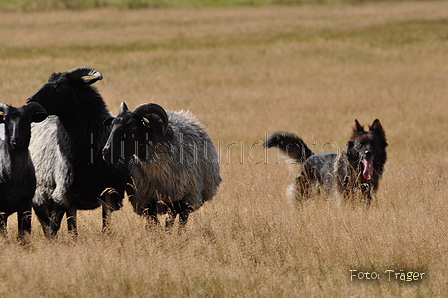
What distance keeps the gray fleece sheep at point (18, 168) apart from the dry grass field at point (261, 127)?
1.89 ft

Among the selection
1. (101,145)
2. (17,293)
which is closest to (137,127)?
(101,145)

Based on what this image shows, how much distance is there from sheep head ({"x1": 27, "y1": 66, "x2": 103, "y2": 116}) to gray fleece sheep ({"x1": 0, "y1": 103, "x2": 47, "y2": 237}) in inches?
26.4

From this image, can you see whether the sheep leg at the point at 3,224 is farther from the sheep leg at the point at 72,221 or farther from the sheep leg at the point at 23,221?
the sheep leg at the point at 72,221

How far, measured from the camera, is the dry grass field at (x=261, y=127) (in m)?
6.62

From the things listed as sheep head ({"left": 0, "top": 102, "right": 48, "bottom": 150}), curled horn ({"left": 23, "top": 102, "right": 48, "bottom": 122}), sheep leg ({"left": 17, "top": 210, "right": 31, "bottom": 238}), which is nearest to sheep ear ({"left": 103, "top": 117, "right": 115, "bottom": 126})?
curled horn ({"left": 23, "top": 102, "right": 48, "bottom": 122})

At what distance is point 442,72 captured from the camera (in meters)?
29.1

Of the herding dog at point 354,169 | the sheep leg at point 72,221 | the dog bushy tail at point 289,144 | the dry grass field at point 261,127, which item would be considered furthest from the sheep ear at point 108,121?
the herding dog at point 354,169

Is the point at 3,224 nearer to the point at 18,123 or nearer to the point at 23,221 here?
the point at 23,221

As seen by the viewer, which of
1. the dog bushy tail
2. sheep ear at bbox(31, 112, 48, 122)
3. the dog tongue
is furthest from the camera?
the dog bushy tail

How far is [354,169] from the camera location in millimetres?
9633

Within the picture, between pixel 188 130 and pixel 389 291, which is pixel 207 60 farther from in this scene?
pixel 389 291

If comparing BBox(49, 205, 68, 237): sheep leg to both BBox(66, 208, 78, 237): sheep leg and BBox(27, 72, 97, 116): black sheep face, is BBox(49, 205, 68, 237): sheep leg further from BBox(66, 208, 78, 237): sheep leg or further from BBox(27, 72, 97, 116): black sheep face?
BBox(27, 72, 97, 116): black sheep face

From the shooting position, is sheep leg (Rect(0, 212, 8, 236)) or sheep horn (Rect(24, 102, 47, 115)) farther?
sheep leg (Rect(0, 212, 8, 236))

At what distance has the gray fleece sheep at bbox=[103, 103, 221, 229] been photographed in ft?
27.2
